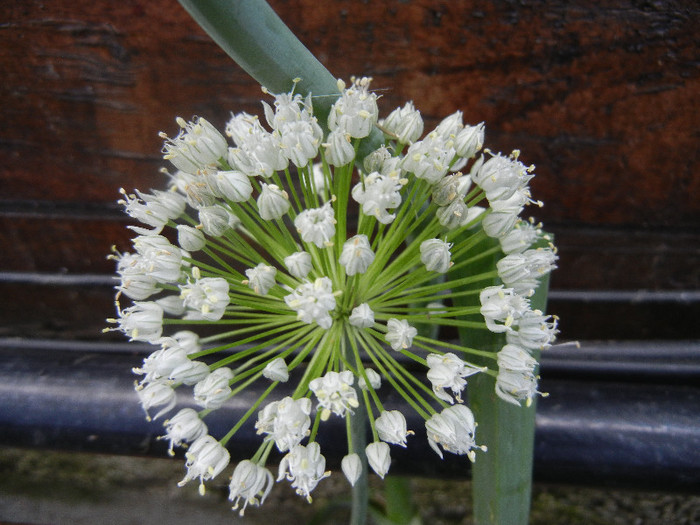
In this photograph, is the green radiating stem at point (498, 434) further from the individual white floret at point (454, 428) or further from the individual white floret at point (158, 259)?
the individual white floret at point (158, 259)

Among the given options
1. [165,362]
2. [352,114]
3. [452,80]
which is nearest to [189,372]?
[165,362]

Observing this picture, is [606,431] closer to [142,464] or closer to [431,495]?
A: [431,495]

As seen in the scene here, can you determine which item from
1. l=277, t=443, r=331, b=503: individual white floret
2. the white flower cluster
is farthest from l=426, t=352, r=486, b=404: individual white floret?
l=277, t=443, r=331, b=503: individual white floret

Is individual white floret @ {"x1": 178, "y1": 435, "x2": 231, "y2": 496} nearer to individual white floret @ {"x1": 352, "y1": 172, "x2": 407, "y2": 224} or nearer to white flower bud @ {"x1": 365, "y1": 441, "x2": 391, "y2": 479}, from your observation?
white flower bud @ {"x1": 365, "y1": 441, "x2": 391, "y2": 479}

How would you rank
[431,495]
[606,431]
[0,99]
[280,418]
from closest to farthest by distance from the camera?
[280,418]
[606,431]
[0,99]
[431,495]

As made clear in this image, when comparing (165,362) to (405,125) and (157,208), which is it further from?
(405,125)

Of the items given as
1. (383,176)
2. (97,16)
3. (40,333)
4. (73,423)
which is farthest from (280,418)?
(40,333)
